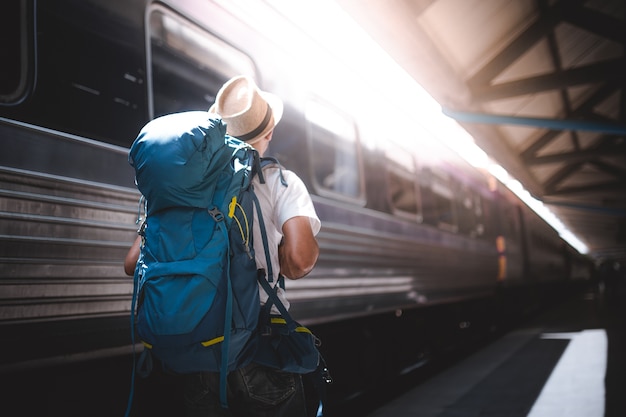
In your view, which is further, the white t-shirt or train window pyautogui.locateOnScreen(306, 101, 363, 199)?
train window pyautogui.locateOnScreen(306, 101, 363, 199)

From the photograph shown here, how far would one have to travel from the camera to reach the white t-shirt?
1433mm

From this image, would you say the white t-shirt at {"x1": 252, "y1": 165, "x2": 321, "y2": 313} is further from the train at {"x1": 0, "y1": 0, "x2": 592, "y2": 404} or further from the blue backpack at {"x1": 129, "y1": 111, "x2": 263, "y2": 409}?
the train at {"x1": 0, "y1": 0, "x2": 592, "y2": 404}

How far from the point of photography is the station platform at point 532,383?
3.45 metres

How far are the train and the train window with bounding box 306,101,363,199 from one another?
0.05 ft

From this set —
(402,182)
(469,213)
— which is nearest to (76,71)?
(402,182)

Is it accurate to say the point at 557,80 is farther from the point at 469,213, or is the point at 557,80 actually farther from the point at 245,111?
the point at 245,111

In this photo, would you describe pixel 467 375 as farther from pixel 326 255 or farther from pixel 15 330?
pixel 15 330

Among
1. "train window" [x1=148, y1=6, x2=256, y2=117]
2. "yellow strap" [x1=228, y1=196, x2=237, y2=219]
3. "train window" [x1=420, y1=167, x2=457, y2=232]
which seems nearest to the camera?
"yellow strap" [x1=228, y1=196, x2=237, y2=219]

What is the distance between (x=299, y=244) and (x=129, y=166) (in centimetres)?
112

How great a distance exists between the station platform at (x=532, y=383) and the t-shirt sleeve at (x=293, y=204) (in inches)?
102

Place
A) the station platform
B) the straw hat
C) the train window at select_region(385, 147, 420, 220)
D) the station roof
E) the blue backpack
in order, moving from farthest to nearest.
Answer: the station roof
the train window at select_region(385, 147, 420, 220)
the station platform
the straw hat
the blue backpack

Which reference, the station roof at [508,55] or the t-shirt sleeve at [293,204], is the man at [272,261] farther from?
the station roof at [508,55]

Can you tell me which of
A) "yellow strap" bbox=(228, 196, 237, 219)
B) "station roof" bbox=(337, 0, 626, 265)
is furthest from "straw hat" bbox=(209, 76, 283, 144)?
"station roof" bbox=(337, 0, 626, 265)

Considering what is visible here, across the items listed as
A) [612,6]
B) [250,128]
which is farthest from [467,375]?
[612,6]
